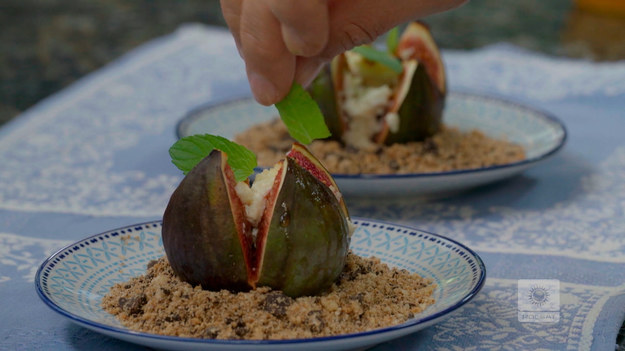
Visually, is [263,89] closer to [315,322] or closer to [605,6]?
[315,322]

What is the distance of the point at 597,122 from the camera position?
2875 mm

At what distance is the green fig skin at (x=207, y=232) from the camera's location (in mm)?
1369

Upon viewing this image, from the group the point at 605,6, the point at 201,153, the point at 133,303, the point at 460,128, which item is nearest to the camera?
the point at 133,303

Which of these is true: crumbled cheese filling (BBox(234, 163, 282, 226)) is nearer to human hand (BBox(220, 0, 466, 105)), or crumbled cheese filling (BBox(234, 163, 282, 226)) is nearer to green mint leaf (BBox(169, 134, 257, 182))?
green mint leaf (BBox(169, 134, 257, 182))

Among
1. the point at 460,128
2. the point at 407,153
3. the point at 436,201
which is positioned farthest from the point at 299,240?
the point at 460,128

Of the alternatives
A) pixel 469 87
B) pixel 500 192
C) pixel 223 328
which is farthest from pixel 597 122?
pixel 223 328

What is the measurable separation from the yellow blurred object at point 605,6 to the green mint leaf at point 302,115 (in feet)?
13.0

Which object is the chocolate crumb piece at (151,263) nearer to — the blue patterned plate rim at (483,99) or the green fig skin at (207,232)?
the green fig skin at (207,232)

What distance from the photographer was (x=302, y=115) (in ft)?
4.95

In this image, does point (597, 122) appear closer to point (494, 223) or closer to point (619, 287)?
point (494, 223)

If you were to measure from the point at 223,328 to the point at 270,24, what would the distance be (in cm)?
49

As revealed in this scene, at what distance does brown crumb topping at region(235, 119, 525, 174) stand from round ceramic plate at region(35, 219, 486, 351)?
1.69 ft

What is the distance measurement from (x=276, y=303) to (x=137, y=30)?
11.0 feet

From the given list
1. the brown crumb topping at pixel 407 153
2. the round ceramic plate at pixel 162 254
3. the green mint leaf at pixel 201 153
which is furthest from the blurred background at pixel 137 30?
the green mint leaf at pixel 201 153
